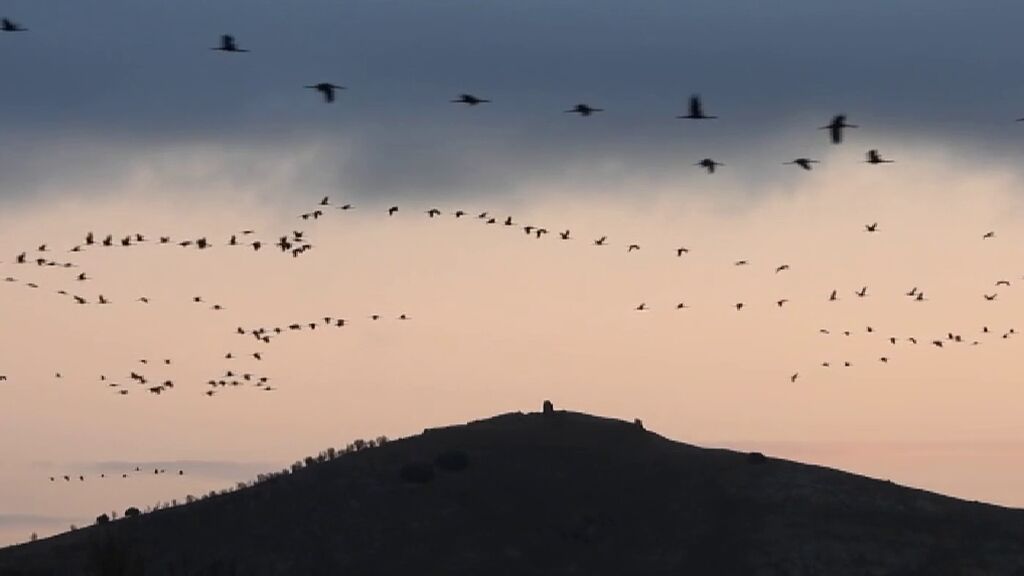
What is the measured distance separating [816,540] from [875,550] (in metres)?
3.47

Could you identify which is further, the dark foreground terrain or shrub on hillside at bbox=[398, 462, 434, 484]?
shrub on hillside at bbox=[398, 462, 434, 484]

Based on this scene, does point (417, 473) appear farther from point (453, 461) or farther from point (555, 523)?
point (555, 523)

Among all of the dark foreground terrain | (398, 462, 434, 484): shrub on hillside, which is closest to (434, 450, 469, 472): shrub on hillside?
the dark foreground terrain

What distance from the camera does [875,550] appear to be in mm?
103750

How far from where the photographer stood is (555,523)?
112 meters

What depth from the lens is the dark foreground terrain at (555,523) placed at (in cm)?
10325

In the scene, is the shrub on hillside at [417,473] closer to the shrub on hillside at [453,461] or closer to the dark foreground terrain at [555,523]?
the dark foreground terrain at [555,523]

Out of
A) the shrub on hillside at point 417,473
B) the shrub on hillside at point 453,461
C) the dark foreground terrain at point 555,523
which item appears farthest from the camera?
the shrub on hillside at point 453,461

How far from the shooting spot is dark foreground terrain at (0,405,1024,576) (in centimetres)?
10325

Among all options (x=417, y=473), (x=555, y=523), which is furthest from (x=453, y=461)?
(x=555, y=523)

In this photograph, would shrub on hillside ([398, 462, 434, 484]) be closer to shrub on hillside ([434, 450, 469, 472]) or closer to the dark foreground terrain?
the dark foreground terrain

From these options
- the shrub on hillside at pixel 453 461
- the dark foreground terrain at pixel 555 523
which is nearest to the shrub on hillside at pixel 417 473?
the dark foreground terrain at pixel 555 523

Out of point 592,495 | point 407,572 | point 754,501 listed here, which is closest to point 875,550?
point 754,501

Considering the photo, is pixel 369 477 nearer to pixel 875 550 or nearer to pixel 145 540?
pixel 145 540
